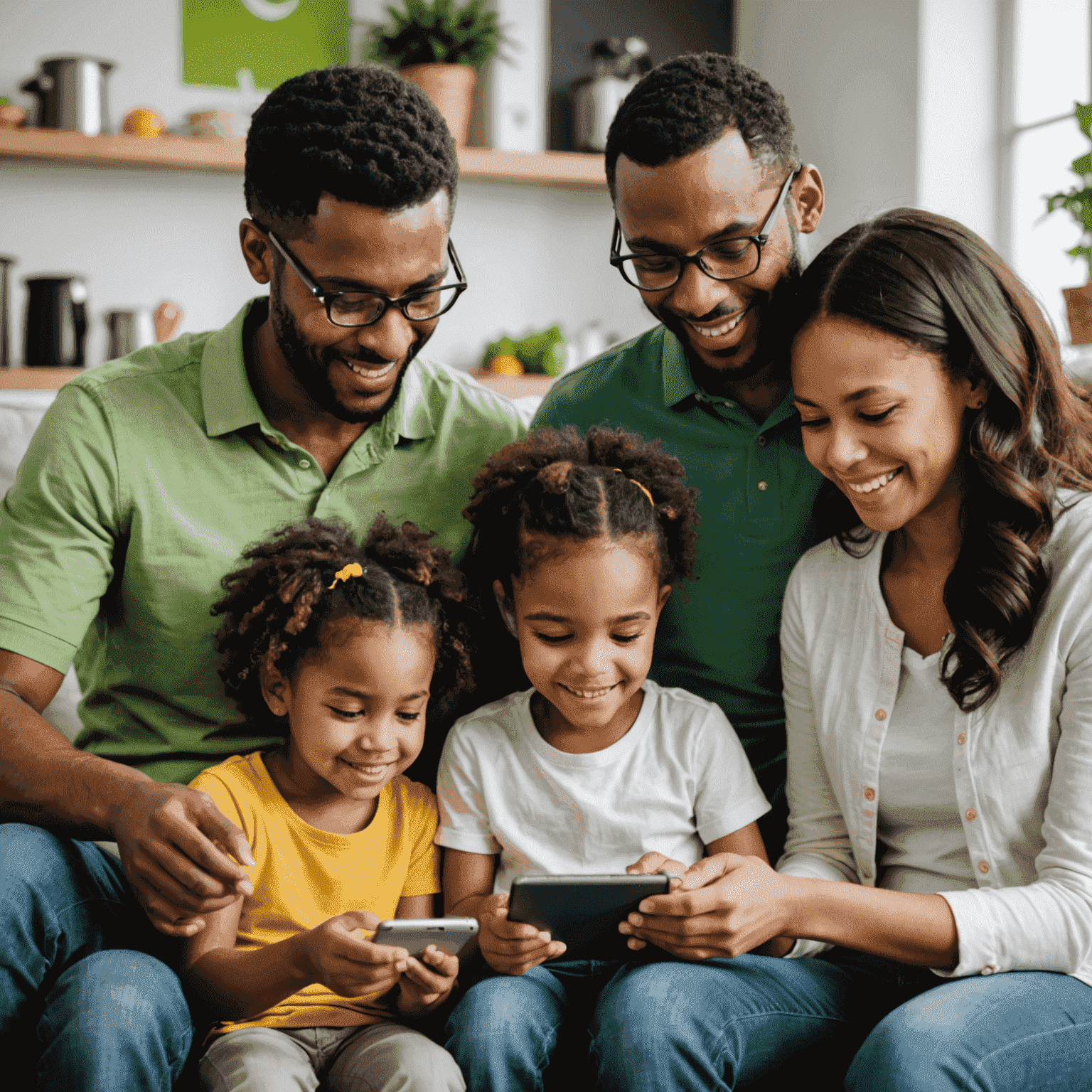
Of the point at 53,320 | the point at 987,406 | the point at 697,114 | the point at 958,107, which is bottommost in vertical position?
the point at 987,406

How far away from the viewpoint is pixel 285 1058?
4.23 feet

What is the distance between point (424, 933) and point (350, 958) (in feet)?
0.26

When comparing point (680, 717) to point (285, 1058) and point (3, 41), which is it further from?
point (3, 41)

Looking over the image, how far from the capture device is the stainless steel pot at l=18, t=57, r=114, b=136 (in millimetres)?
3709

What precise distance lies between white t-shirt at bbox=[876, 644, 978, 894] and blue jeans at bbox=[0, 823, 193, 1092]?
0.86 meters

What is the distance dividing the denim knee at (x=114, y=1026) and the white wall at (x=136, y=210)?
3025 mm

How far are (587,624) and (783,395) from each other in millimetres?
504

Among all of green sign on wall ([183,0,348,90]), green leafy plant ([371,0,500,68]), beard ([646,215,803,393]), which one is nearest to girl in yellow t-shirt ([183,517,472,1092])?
beard ([646,215,803,393])

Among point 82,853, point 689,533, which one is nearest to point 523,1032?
point 82,853

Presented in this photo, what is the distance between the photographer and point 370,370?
5.22 ft

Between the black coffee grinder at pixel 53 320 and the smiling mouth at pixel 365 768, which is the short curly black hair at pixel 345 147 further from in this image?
the black coffee grinder at pixel 53 320

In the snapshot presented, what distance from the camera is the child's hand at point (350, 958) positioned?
1.20 m

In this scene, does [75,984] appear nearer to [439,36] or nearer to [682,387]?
[682,387]

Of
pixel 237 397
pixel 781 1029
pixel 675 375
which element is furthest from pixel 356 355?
pixel 781 1029
